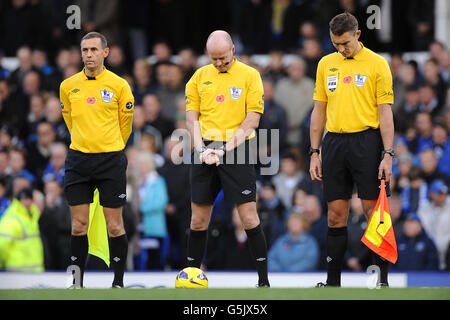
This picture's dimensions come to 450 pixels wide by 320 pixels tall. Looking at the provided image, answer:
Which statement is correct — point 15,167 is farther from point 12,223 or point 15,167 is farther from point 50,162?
point 12,223

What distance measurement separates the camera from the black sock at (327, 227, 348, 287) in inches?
357

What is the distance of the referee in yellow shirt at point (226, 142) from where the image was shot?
9.14m

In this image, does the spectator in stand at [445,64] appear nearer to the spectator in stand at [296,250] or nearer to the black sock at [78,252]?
the spectator in stand at [296,250]

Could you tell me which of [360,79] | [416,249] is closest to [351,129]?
[360,79]

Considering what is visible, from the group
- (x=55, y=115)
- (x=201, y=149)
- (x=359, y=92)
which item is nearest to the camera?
(x=359, y=92)

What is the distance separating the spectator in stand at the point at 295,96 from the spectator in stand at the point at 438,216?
2411 millimetres

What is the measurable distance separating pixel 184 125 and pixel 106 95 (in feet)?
17.3

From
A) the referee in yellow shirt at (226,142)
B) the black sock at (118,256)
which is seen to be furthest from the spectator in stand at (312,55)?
the black sock at (118,256)

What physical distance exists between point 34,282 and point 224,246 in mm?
2578

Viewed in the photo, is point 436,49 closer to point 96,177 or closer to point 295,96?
point 295,96

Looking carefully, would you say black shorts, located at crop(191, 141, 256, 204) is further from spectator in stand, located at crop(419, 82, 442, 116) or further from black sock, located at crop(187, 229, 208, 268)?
spectator in stand, located at crop(419, 82, 442, 116)

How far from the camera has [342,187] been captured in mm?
9016

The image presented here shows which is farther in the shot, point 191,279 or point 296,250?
point 296,250

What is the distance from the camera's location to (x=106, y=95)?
30.7 feet
